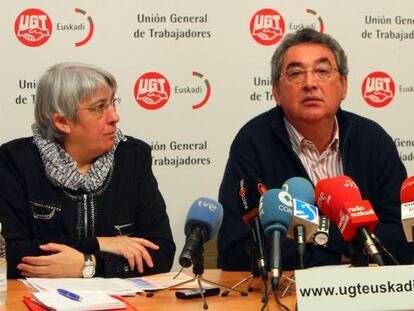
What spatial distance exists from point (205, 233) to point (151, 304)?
294 millimetres

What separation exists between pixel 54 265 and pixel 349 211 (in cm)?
126

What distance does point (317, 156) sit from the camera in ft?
11.3

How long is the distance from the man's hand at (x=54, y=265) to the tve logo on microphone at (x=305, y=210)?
3.69ft

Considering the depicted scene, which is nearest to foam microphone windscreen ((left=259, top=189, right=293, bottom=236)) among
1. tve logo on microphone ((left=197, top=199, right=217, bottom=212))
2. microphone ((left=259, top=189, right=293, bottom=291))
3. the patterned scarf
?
microphone ((left=259, top=189, right=293, bottom=291))

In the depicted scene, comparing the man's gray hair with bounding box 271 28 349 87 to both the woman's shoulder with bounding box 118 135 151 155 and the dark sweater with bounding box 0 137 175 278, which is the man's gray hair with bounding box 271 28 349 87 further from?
the dark sweater with bounding box 0 137 175 278

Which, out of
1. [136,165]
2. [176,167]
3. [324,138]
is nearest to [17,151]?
[136,165]

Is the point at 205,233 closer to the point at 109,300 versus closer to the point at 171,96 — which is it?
the point at 109,300

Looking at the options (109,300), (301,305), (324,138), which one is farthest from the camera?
(324,138)

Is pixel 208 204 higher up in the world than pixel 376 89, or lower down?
lower down

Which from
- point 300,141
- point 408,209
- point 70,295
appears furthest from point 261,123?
point 70,295

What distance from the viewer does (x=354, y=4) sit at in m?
4.29

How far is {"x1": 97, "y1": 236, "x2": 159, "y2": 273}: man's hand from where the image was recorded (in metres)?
2.92

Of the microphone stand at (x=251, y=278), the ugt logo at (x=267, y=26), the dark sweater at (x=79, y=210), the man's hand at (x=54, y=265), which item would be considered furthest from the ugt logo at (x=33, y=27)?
the microphone stand at (x=251, y=278)

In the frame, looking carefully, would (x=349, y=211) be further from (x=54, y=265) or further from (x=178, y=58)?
(x=178, y=58)
